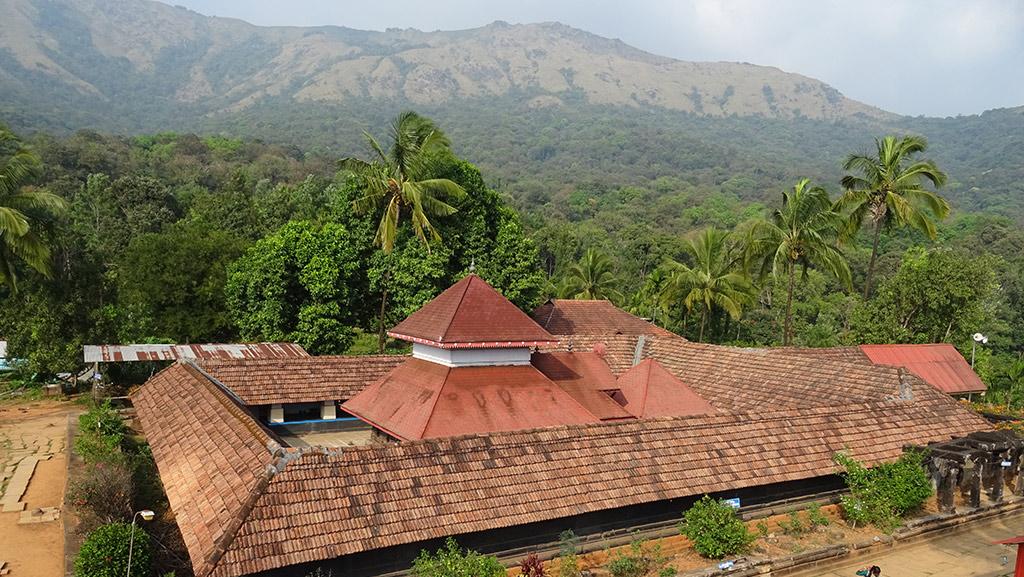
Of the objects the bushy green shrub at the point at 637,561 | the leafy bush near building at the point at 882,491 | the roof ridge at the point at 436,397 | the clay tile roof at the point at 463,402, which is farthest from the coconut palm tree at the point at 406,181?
the leafy bush near building at the point at 882,491

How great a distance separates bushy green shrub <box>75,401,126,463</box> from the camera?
13.5m

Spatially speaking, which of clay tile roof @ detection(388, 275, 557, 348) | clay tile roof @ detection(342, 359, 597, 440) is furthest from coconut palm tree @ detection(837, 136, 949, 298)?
clay tile roof @ detection(342, 359, 597, 440)

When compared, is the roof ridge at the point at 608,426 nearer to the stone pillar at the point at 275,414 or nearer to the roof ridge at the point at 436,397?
the roof ridge at the point at 436,397

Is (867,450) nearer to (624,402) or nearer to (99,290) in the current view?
(624,402)

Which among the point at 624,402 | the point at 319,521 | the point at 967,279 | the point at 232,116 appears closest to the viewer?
the point at 319,521

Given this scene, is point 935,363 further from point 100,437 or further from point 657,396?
point 100,437

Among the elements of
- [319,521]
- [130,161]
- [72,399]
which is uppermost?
[130,161]

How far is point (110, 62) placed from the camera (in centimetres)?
19625

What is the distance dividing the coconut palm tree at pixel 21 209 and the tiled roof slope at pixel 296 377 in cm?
676

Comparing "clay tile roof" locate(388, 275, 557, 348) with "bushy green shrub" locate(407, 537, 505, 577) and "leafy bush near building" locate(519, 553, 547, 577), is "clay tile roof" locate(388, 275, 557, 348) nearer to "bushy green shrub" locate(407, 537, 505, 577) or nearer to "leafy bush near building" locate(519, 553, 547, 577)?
"leafy bush near building" locate(519, 553, 547, 577)

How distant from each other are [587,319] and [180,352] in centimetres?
1518

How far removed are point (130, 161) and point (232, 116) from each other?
107 meters

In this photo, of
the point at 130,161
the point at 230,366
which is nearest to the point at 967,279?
the point at 230,366

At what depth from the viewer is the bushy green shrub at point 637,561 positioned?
30.5 feet
